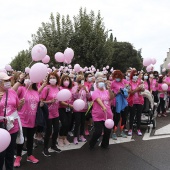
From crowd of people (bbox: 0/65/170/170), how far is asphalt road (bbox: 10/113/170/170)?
22cm

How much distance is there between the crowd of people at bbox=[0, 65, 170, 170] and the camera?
409cm

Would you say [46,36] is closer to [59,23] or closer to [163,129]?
[59,23]

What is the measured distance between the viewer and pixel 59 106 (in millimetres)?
6074

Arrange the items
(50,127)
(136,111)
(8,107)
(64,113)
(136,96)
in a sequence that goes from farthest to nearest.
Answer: (136,111), (136,96), (64,113), (50,127), (8,107)

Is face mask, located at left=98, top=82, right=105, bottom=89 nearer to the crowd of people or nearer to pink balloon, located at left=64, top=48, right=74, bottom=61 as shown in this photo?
the crowd of people

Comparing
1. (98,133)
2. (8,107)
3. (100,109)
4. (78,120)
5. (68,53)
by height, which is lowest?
(98,133)

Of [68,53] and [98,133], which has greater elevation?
[68,53]

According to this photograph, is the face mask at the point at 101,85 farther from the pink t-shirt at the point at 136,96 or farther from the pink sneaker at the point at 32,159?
the pink sneaker at the point at 32,159

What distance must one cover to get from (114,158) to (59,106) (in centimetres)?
169

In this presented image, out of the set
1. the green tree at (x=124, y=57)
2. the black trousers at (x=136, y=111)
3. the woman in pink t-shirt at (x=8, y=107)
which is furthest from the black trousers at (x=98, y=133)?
the green tree at (x=124, y=57)

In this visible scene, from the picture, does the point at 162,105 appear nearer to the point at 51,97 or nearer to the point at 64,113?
the point at 64,113

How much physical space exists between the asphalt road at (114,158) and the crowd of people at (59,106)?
217mm

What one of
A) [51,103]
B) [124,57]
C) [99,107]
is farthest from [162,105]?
[124,57]

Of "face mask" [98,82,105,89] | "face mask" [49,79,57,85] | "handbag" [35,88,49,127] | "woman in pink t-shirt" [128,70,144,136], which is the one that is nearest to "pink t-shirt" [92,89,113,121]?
"face mask" [98,82,105,89]
